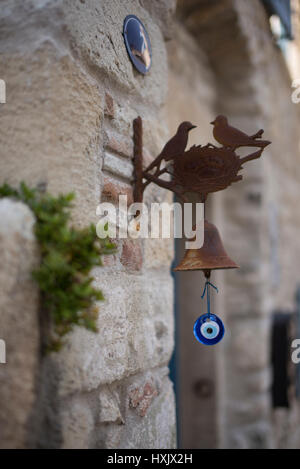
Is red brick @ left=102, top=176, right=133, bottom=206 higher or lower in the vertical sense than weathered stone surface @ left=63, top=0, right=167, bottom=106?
lower

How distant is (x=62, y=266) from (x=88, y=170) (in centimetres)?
30

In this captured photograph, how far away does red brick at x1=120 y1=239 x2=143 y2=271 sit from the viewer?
124cm

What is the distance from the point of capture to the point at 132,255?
127cm

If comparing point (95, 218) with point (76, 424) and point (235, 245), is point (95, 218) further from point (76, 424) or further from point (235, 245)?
point (235, 245)

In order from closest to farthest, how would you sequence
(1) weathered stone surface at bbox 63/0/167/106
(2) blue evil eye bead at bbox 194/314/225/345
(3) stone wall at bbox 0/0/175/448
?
(3) stone wall at bbox 0/0/175/448 → (1) weathered stone surface at bbox 63/0/167/106 → (2) blue evil eye bead at bbox 194/314/225/345

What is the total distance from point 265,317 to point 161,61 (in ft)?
6.02

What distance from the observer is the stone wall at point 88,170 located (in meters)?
0.96

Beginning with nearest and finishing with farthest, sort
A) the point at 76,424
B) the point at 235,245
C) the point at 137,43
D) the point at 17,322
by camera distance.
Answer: the point at 17,322 < the point at 76,424 < the point at 137,43 < the point at 235,245

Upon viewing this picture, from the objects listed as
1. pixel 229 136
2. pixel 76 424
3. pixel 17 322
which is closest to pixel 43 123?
pixel 17 322

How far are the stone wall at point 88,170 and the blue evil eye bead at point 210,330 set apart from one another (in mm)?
183

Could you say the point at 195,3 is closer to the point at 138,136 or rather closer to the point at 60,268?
the point at 138,136

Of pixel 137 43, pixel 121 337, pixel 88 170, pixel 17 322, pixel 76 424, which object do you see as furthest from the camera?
pixel 137 43

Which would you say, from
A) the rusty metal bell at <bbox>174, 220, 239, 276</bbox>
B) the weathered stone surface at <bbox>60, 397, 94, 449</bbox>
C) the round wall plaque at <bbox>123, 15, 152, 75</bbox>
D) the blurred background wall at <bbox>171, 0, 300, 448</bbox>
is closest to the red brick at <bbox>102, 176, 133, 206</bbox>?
the rusty metal bell at <bbox>174, 220, 239, 276</bbox>

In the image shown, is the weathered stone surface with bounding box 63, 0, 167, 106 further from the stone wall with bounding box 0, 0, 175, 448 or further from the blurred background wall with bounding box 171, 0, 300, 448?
the blurred background wall with bounding box 171, 0, 300, 448
